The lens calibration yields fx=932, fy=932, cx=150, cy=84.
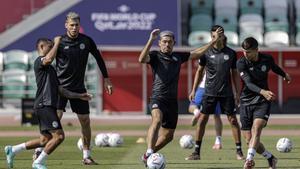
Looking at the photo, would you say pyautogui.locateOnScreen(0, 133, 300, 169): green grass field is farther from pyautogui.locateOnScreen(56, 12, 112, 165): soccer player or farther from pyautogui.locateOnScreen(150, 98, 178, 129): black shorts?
pyautogui.locateOnScreen(56, 12, 112, 165): soccer player

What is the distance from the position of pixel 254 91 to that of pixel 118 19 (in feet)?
71.8

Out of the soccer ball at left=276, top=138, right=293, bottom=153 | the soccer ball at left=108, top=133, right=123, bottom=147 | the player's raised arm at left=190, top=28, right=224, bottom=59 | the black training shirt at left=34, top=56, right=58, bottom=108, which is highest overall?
the player's raised arm at left=190, top=28, right=224, bottom=59

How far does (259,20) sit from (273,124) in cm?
735

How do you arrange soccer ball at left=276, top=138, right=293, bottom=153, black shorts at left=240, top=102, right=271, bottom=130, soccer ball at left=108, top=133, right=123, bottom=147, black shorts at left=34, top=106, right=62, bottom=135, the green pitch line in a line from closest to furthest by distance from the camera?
black shorts at left=34, top=106, right=62, bottom=135 < black shorts at left=240, top=102, right=271, bottom=130 < soccer ball at left=276, top=138, right=293, bottom=153 < soccer ball at left=108, top=133, right=123, bottom=147 < the green pitch line

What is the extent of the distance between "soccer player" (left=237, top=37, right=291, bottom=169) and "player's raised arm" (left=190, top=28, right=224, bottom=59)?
2.01ft

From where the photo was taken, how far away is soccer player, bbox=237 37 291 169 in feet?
49.5

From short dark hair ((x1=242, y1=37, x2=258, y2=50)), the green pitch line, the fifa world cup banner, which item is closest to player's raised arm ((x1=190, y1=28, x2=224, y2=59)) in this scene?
short dark hair ((x1=242, y1=37, x2=258, y2=50))

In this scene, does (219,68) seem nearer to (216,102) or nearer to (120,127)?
(216,102)

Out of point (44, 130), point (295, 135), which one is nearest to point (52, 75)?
point (44, 130)

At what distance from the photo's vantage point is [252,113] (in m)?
15.5

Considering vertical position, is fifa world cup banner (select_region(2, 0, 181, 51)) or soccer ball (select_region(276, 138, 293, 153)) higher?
fifa world cup banner (select_region(2, 0, 181, 51))

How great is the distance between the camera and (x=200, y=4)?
129ft

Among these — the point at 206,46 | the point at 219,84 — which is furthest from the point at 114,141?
the point at 206,46

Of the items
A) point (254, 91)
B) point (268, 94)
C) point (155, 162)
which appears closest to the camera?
point (155, 162)
